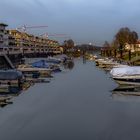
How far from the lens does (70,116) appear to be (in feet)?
71.6

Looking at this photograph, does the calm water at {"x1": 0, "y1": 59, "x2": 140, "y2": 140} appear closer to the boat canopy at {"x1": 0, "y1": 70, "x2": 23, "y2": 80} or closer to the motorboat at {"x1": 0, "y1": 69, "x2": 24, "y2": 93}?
the motorboat at {"x1": 0, "y1": 69, "x2": 24, "y2": 93}

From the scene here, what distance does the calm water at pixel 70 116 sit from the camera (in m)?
17.8

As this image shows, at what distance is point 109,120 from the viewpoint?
2084 cm

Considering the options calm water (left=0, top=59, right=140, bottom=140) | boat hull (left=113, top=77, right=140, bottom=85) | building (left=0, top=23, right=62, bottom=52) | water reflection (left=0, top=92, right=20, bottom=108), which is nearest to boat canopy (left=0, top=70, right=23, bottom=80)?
calm water (left=0, top=59, right=140, bottom=140)

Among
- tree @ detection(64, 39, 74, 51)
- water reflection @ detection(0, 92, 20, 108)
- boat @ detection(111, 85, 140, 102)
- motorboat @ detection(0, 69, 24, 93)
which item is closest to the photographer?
water reflection @ detection(0, 92, 20, 108)

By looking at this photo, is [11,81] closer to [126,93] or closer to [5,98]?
[5,98]

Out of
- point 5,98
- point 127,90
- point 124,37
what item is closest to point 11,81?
point 5,98

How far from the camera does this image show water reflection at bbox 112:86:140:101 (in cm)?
2785

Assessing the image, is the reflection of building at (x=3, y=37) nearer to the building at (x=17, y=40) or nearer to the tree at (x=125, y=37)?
the building at (x=17, y=40)

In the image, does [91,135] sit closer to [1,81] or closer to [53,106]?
[53,106]

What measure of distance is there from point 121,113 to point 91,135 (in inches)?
220

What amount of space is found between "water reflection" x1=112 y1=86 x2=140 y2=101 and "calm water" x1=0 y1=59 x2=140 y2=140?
70mm

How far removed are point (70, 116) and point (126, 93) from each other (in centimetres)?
899

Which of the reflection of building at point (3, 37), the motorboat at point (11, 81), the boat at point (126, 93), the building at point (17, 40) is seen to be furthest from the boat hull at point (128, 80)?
the reflection of building at point (3, 37)
